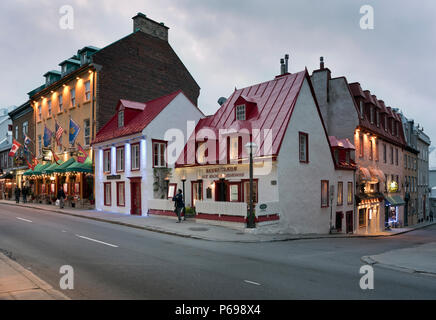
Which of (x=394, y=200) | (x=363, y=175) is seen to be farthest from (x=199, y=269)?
(x=394, y=200)

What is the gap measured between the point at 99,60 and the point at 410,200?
39.6 m

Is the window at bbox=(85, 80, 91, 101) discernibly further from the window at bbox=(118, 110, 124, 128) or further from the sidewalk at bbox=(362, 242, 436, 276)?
the sidewalk at bbox=(362, 242, 436, 276)

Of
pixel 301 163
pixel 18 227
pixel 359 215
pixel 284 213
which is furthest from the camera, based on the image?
pixel 359 215

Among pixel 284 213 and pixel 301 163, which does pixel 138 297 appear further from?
pixel 301 163

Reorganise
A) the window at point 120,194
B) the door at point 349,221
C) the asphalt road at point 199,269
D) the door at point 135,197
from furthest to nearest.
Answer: the door at point 349,221 → the window at point 120,194 → the door at point 135,197 → the asphalt road at point 199,269

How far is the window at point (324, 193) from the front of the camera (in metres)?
24.1

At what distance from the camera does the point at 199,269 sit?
9391mm

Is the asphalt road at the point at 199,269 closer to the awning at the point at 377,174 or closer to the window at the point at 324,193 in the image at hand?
the window at the point at 324,193

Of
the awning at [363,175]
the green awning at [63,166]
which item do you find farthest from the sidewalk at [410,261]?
the green awning at [63,166]

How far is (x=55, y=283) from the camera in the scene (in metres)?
7.89

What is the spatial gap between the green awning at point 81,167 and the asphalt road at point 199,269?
15518 mm

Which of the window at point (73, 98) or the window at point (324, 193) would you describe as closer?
the window at point (324, 193)

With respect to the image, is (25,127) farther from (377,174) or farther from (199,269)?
(199,269)
